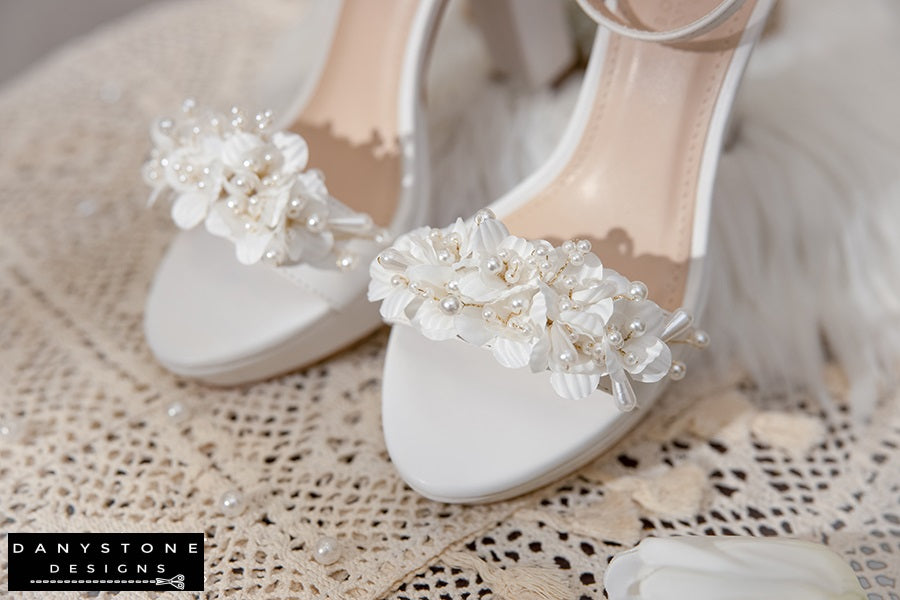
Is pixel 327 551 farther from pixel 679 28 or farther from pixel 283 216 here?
pixel 679 28

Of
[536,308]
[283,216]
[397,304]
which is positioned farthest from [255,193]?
[536,308]

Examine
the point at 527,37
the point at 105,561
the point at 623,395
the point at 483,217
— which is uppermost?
the point at 527,37

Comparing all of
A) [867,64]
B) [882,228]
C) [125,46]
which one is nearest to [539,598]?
[882,228]

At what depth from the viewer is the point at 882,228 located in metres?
0.91

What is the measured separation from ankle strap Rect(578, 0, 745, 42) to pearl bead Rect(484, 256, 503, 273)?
249mm

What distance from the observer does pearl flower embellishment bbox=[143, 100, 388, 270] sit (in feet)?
2.48

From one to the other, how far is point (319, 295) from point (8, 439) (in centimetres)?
31

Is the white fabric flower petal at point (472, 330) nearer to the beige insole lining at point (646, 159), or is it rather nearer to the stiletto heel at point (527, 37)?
the beige insole lining at point (646, 159)

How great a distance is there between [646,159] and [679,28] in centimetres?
12

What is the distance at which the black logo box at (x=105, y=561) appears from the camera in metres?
0.66

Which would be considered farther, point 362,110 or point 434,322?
point 362,110

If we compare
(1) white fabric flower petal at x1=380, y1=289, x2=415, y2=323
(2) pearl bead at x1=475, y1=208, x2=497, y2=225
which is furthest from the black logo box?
(2) pearl bead at x1=475, y1=208, x2=497, y2=225

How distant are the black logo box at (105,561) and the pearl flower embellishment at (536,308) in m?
0.25

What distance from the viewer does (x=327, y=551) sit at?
672 millimetres
